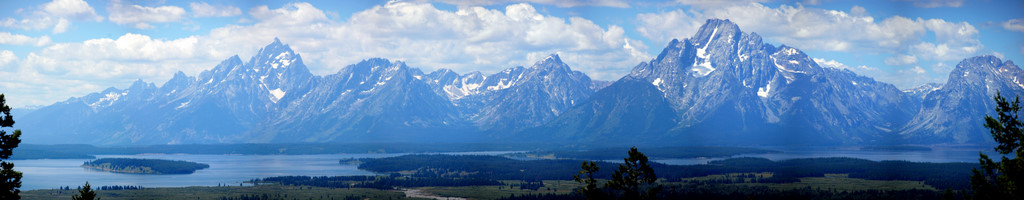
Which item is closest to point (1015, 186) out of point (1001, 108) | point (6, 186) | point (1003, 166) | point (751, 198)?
point (1003, 166)

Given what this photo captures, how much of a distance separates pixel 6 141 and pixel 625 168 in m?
41.5

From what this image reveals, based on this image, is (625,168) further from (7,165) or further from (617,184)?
(7,165)

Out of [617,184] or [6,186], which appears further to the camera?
[617,184]

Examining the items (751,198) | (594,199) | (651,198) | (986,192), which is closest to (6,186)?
(594,199)

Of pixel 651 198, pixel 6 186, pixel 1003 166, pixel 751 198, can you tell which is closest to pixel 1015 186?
pixel 1003 166

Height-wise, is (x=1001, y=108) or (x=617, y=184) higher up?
(x=1001, y=108)

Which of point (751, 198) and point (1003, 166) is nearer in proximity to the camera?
point (1003, 166)

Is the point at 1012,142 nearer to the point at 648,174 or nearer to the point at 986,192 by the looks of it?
the point at 986,192

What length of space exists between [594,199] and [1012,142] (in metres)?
29.3

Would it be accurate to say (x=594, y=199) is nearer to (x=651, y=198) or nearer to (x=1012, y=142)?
(x=651, y=198)

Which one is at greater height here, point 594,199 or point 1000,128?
point 1000,128

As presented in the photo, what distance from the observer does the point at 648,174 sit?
6053cm

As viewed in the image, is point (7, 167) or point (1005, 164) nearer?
point (7, 167)

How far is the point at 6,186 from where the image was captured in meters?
56.8
